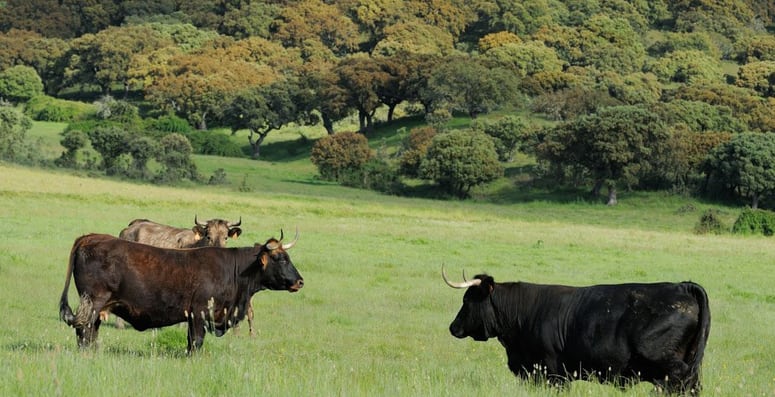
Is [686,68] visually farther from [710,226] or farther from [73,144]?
[73,144]

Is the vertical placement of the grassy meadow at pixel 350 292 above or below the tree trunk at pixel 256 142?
below

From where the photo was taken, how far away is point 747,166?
66.5 meters

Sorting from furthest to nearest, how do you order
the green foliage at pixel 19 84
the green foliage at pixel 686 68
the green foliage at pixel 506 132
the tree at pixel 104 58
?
the tree at pixel 104 58 < the green foliage at pixel 686 68 < the green foliage at pixel 19 84 < the green foliage at pixel 506 132

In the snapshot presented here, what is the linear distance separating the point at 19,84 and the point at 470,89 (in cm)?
5492

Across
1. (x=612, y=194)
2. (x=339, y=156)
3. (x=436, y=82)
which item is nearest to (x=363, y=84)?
(x=436, y=82)

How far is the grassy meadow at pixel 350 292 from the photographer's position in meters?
8.67

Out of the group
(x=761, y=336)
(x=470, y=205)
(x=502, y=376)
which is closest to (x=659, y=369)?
(x=502, y=376)

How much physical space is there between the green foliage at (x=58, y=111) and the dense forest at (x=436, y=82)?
0.24 metres

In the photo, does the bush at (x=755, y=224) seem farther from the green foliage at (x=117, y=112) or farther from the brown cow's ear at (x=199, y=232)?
the green foliage at (x=117, y=112)

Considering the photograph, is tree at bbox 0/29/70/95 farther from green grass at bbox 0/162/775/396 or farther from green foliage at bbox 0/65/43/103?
green grass at bbox 0/162/775/396

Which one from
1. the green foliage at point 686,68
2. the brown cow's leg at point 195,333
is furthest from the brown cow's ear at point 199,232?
the green foliage at point 686,68

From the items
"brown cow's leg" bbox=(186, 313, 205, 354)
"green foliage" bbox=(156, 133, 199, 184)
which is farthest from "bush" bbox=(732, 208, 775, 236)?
"brown cow's leg" bbox=(186, 313, 205, 354)

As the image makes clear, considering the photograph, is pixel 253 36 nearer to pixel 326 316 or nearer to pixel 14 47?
pixel 14 47

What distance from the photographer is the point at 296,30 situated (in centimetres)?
14538
